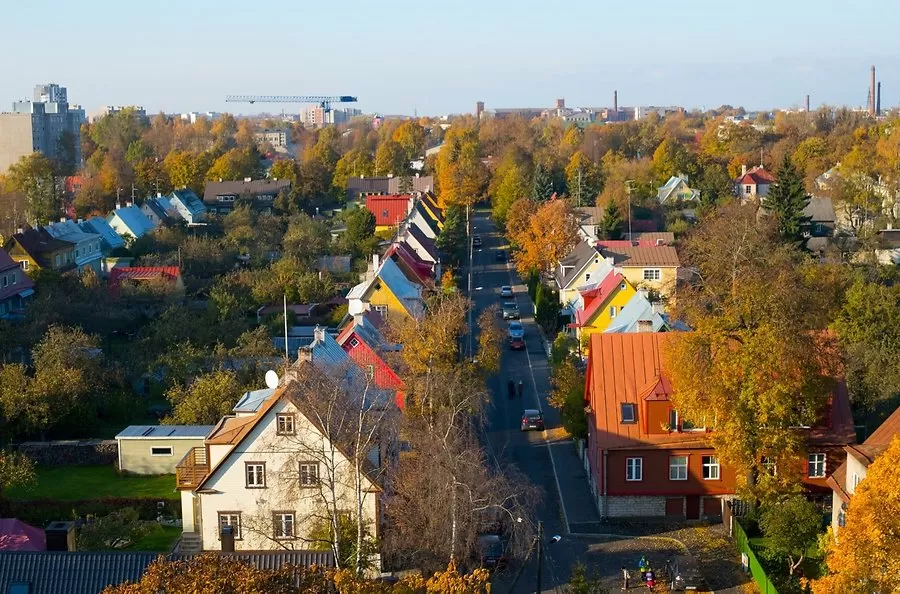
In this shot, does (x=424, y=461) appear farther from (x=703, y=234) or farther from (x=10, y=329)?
(x=703, y=234)

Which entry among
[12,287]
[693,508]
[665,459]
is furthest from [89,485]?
[12,287]

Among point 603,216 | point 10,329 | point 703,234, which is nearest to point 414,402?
point 10,329

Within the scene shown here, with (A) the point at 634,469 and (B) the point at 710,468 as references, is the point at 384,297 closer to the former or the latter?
(A) the point at 634,469

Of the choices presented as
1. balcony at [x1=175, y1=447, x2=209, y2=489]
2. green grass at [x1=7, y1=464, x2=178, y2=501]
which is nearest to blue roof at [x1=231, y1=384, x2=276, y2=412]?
balcony at [x1=175, y1=447, x2=209, y2=489]

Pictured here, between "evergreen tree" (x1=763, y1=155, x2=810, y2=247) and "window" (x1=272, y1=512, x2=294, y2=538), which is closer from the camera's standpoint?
"window" (x1=272, y1=512, x2=294, y2=538)

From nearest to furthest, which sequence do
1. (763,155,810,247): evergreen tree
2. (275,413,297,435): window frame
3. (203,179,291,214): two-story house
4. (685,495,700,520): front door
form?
(275,413,297,435): window frame, (685,495,700,520): front door, (763,155,810,247): evergreen tree, (203,179,291,214): two-story house

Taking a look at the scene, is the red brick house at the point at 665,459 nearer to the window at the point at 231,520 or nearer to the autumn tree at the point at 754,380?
the autumn tree at the point at 754,380

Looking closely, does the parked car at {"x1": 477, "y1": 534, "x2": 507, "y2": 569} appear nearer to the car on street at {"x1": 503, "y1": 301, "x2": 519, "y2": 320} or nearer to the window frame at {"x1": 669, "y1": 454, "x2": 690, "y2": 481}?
the window frame at {"x1": 669, "y1": 454, "x2": 690, "y2": 481}
